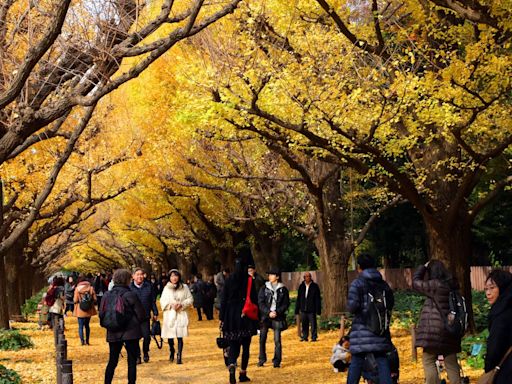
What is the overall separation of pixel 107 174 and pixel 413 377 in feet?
63.1

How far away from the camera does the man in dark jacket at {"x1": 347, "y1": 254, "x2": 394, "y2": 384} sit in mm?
9031

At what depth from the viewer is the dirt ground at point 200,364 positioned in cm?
1303

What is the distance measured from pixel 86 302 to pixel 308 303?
5197 millimetres

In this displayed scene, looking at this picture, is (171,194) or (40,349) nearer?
(40,349)

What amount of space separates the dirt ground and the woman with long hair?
257 centimetres

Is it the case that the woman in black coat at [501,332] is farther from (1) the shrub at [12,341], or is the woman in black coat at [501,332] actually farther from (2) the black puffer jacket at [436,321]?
(1) the shrub at [12,341]

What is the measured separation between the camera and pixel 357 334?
912cm

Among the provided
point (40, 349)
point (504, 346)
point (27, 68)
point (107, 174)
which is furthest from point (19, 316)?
point (504, 346)

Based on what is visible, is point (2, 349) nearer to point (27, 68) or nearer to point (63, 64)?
point (63, 64)

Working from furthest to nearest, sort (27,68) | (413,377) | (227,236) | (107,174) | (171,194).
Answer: (227,236)
(171,194)
(107,174)
(413,377)
(27,68)

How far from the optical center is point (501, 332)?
20.2ft

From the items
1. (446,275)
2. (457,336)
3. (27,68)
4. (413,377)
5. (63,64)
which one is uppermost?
(63,64)

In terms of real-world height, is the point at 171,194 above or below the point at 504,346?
above

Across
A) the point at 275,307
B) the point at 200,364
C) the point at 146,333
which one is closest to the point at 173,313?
the point at 146,333
